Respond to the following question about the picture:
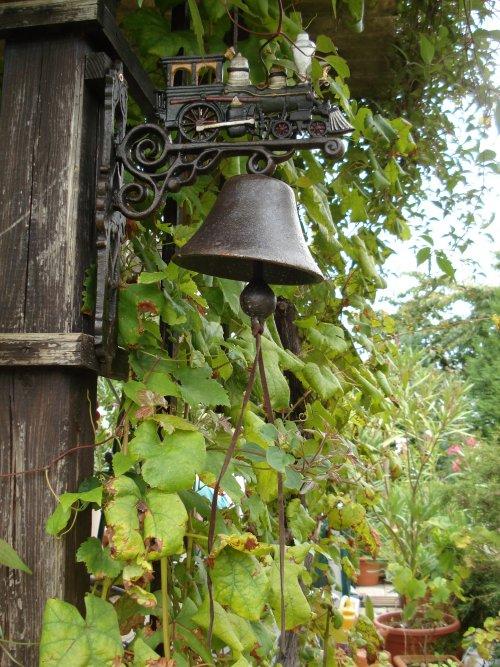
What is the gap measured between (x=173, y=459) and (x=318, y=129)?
56cm

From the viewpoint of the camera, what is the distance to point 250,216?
1.14 meters

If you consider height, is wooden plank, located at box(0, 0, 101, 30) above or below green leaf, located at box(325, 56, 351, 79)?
below

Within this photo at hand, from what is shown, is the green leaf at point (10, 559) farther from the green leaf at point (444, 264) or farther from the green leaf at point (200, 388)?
the green leaf at point (444, 264)

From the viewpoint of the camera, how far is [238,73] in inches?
48.2

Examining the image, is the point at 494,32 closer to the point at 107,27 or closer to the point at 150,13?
the point at 150,13

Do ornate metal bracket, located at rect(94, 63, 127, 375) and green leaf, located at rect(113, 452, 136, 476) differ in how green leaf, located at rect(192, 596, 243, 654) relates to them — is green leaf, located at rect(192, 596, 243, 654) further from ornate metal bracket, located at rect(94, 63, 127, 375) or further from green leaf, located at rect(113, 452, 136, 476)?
ornate metal bracket, located at rect(94, 63, 127, 375)

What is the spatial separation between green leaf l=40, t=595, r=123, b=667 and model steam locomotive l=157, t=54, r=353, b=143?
74 centimetres

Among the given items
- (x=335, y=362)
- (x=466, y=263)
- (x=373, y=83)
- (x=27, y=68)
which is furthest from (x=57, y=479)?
(x=466, y=263)

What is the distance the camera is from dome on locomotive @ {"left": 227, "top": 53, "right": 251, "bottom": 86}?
1.22 metres

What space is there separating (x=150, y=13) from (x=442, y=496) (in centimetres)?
388

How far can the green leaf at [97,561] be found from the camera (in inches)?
43.2

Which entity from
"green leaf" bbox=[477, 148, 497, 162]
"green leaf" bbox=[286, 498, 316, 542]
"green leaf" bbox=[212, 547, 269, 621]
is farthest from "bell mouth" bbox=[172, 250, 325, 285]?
"green leaf" bbox=[477, 148, 497, 162]

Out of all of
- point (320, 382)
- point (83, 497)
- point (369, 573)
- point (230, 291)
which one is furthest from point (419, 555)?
point (83, 497)

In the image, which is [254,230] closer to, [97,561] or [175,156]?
[175,156]
